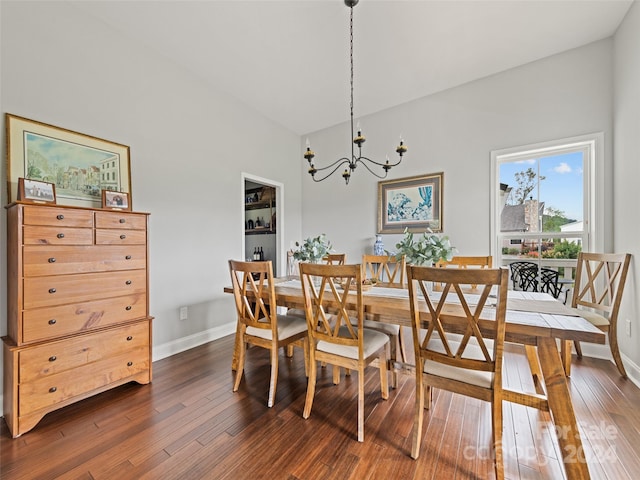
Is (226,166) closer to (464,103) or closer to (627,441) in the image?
(464,103)

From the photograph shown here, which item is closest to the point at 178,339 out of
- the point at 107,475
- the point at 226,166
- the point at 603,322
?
the point at 107,475

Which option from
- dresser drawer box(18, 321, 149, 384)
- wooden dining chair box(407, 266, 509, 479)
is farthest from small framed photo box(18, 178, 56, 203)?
wooden dining chair box(407, 266, 509, 479)

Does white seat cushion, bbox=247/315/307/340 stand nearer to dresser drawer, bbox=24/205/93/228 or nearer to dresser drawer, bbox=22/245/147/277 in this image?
dresser drawer, bbox=22/245/147/277

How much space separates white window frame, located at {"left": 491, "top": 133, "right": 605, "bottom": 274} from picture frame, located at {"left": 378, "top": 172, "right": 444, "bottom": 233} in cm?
61

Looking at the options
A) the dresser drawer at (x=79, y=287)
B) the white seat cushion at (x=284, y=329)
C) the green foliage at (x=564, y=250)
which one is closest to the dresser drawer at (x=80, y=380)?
the dresser drawer at (x=79, y=287)

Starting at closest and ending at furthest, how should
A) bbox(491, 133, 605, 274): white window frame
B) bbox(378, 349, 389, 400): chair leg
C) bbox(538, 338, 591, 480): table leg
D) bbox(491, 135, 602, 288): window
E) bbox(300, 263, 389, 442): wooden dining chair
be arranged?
bbox(538, 338, 591, 480): table leg
bbox(300, 263, 389, 442): wooden dining chair
bbox(378, 349, 389, 400): chair leg
bbox(491, 133, 605, 274): white window frame
bbox(491, 135, 602, 288): window

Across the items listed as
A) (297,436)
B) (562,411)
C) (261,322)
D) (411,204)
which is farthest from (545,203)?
(297,436)

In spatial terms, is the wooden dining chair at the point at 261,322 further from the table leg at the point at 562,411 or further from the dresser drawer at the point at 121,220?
the table leg at the point at 562,411

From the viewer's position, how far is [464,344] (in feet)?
4.59

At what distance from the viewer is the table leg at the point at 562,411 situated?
1256 mm

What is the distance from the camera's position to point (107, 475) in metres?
1.40

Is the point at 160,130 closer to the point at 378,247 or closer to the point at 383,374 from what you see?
the point at 378,247

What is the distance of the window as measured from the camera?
114 inches

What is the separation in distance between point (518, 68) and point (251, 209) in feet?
14.9
